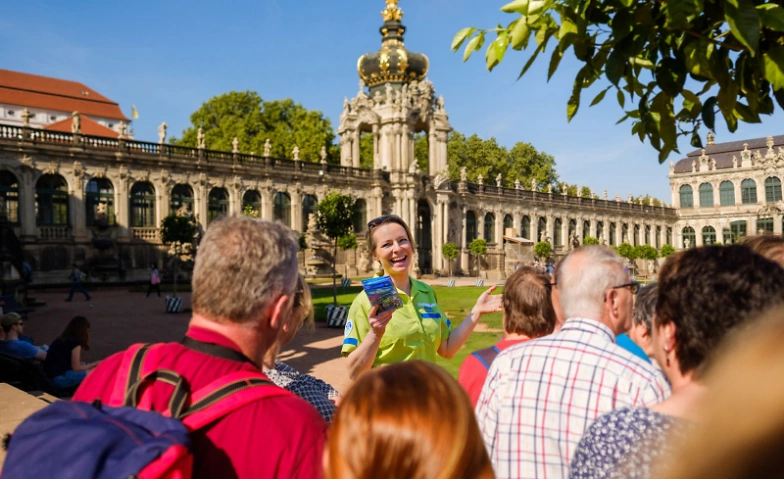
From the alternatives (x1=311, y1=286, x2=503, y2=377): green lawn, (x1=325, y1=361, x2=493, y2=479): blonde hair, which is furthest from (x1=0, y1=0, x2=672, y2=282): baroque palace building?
(x1=325, y1=361, x2=493, y2=479): blonde hair

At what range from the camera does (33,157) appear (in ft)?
99.6

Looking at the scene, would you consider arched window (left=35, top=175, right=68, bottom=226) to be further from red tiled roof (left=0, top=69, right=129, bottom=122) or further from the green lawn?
red tiled roof (left=0, top=69, right=129, bottom=122)

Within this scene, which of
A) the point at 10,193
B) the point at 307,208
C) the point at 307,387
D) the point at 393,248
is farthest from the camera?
the point at 307,208

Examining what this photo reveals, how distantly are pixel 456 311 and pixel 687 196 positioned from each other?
66776mm

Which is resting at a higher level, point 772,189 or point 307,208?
point 772,189

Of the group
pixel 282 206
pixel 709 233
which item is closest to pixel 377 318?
pixel 282 206

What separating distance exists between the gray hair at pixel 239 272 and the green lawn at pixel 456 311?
23.5 feet

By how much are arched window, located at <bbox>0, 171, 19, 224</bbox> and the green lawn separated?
15307mm

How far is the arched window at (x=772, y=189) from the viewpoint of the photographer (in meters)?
68.6

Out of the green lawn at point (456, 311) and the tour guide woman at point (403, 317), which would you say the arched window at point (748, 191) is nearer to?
the green lawn at point (456, 311)

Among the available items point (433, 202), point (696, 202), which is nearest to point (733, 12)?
point (433, 202)

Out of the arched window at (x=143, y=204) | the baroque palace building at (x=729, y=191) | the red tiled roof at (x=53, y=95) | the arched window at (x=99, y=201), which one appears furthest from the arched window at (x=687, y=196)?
the red tiled roof at (x=53, y=95)

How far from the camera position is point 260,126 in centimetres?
5891

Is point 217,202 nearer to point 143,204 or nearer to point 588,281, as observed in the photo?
point 143,204
